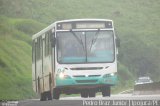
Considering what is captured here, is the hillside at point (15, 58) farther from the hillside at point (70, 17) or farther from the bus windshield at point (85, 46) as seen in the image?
the bus windshield at point (85, 46)

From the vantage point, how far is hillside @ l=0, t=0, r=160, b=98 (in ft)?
88.3

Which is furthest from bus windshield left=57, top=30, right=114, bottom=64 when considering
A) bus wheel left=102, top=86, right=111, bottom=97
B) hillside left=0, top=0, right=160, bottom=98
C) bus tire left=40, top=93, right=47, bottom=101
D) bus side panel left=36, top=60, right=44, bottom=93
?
bus tire left=40, top=93, right=47, bottom=101

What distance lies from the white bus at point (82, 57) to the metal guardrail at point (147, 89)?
1.37 m

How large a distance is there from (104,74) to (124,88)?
153 cm

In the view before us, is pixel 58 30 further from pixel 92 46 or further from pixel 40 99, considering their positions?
pixel 40 99

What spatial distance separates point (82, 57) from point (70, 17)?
200 centimetres

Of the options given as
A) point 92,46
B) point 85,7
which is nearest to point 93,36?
point 92,46

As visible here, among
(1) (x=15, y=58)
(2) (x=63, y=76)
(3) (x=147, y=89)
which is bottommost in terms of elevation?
(3) (x=147, y=89)

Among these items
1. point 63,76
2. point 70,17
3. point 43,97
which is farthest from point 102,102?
point 70,17

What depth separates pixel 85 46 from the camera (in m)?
25.7

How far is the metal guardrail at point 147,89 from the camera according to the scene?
2639cm

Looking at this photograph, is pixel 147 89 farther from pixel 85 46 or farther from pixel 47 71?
pixel 47 71

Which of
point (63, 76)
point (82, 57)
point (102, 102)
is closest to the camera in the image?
point (102, 102)

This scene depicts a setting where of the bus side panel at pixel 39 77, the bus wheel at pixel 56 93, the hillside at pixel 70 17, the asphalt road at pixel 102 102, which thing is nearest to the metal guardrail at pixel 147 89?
the hillside at pixel 70 17
